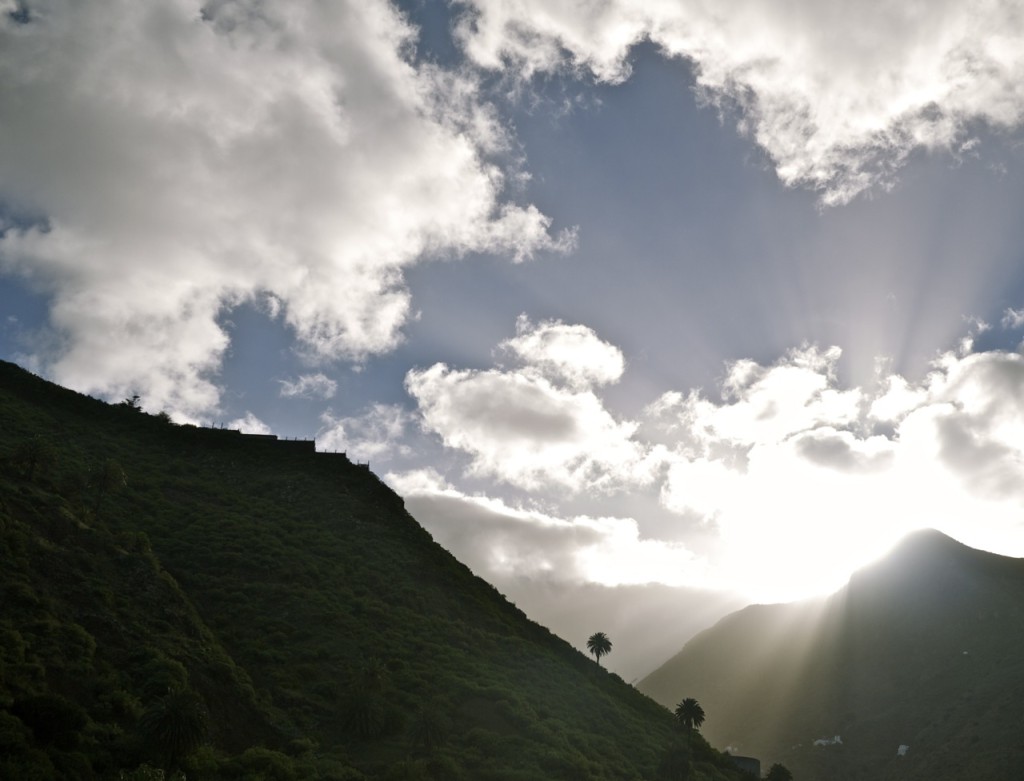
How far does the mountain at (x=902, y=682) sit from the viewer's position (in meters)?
107

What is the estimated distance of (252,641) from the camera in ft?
148

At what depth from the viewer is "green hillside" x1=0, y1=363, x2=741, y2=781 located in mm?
29359

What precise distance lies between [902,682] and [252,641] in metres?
139

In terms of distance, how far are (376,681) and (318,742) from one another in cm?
624

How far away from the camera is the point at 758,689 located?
577 ft

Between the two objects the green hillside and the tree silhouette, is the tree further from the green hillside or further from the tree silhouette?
the tree silhouette

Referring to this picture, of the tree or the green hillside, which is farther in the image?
the tree

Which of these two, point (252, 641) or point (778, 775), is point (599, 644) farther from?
point (252, 641)

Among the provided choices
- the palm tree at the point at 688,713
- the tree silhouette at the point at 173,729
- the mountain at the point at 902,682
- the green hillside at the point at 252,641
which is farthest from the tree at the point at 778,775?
the tree silhouette at the point at 173,729

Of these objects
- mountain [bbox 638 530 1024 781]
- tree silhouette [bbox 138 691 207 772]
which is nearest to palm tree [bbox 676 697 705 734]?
mountain [bbox 638 530 1024 781]

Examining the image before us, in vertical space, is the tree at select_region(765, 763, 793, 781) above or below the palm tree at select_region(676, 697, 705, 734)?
below

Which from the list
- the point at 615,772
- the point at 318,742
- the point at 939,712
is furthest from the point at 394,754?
the point at 939,712

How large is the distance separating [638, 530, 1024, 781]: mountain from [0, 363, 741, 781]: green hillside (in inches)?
2597

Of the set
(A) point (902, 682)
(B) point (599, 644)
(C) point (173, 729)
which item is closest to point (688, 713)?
(B) point (599, 644)
